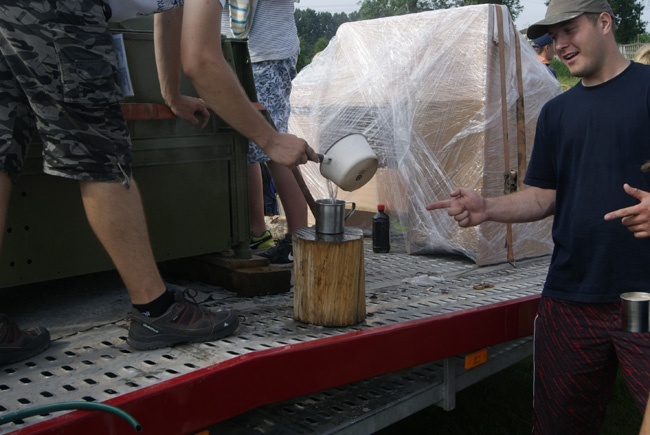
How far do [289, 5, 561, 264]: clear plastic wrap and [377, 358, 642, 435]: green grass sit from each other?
80 centimetres

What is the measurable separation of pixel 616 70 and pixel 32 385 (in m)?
2.09

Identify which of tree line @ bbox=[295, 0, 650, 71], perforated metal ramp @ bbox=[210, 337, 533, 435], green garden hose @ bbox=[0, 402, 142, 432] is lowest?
perforated metal ramp @ bbox=[210, 337, 533, 435]

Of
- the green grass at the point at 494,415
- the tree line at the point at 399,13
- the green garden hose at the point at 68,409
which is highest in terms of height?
the tree line at the point at 399,13

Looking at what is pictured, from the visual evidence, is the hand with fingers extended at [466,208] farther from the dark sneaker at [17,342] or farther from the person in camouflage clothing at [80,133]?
the dark sneaker at [17,342]

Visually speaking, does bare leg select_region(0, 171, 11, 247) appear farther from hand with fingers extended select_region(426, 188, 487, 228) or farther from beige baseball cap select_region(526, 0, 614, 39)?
beige baseball cap select_region(526, 0, 614, 39)

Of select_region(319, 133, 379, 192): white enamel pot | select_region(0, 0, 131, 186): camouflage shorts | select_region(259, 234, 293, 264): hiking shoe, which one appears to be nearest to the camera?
Result: select_region(0, 0, 131, 186): camouflage shorts

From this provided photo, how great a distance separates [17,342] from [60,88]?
0.74 m

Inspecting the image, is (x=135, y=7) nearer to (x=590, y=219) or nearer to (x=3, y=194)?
(x=3, y=194)

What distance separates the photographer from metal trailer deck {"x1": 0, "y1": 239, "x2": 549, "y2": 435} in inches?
69.4

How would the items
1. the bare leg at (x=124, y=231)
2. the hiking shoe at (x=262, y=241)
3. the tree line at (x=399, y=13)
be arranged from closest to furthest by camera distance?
the bare leg at (x=124, y=231) < the hiking shoe at (x=262, y=241) < the tree line at (x=399, y=13)

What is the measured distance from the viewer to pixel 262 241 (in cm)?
364

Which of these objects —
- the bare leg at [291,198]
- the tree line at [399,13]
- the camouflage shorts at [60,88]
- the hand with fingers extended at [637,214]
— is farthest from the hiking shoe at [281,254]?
the tree line at [399,13]

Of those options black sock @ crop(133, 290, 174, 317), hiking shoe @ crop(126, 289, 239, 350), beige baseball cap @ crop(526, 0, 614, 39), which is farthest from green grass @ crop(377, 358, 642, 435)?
beige baseball cap @ crop(526, 0, 614, 39)

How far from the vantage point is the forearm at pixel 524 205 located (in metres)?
2.68
